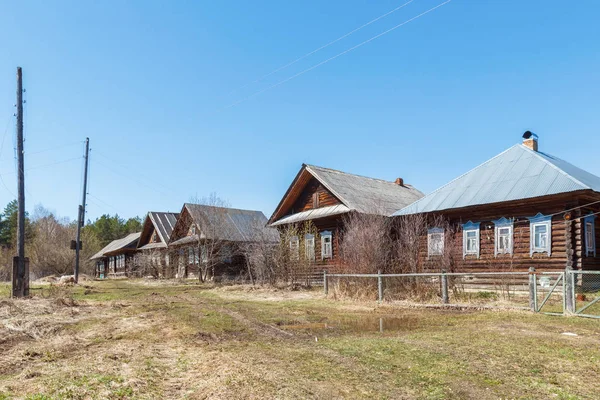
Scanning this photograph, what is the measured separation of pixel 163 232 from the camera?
40750 millimetres

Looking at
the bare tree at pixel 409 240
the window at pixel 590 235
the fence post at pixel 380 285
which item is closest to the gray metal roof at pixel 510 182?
the bare tree at pixel 409 240

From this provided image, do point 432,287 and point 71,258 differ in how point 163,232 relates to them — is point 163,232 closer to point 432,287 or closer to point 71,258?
Answer: point 71,258

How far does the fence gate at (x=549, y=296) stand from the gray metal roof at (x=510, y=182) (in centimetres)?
330

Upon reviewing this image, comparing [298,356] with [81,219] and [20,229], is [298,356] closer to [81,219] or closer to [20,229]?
[20,229]

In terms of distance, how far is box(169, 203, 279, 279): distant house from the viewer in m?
31.3

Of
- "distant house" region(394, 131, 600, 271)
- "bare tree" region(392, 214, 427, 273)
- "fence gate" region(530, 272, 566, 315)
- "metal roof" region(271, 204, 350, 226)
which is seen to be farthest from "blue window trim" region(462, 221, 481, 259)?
"metal roof" region(271, 204, 350, 226)

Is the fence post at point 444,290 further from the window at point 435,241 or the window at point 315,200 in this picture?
the window at point 315,200

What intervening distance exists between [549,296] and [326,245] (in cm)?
1543

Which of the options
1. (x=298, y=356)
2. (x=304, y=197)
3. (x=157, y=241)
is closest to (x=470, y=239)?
(x=304, y=197)

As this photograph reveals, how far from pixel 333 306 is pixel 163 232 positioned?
2945cm

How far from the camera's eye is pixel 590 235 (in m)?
18.3

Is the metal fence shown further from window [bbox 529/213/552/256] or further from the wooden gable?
the wooden gable

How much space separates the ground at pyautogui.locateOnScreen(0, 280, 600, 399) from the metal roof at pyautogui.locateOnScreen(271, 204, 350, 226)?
1248cm

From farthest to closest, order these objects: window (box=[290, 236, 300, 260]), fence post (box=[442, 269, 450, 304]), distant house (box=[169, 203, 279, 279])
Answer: distant house (box=[169, 203, 279, 279]), window (box=[290, 236, 300, 260]), fence post (box=[442, 269, 450, 304])
